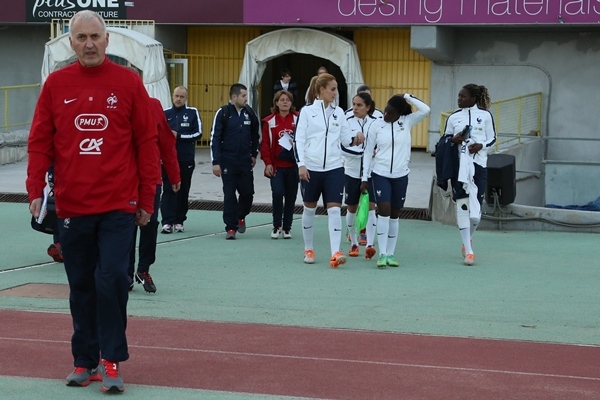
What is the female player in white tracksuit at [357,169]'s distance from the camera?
1279 centimetres

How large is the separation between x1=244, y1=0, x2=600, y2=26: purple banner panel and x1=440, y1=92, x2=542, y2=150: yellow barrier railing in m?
1.75

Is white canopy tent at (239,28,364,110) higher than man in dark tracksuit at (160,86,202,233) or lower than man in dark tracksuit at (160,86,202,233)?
higher

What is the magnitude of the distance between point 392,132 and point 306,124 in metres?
0.91

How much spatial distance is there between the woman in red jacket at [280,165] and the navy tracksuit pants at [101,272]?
790cm

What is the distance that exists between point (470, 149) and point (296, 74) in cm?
1777

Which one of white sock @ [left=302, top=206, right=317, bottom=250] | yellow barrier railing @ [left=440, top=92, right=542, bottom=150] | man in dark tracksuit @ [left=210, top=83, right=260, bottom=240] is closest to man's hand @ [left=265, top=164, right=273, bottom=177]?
man in dark tracksuit @ [left=210, top=83, right=260, bottom=240]

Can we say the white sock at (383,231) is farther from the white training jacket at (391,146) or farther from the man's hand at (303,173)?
the man's hand at (303,173)

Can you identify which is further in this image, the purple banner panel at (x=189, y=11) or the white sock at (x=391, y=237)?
the purple banner panel at (x=189, y=11)

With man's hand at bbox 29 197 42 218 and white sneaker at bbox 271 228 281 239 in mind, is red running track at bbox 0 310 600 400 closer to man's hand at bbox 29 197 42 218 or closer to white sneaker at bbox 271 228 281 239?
man's hand at bbox 29 197 42 218

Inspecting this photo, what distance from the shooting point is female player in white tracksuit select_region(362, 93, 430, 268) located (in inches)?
468

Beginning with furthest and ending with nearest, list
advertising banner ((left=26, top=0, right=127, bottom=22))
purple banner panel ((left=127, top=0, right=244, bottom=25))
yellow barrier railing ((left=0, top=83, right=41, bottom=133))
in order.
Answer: yellow barrier railing ((left=0, top=83, right=41, bottom=133))
advertising banner ((left=26, top=0, right=127, bottom=22))
purple banner panel ((left=127, top=0, right=244, bottom=25))

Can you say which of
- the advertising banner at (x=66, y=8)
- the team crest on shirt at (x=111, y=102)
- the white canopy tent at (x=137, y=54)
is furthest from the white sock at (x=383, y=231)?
the advertising banner at (x=66, y=8)

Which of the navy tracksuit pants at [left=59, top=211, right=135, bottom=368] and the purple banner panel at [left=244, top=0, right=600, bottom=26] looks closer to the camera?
the navy tracksuit pants at [left=59, top=211, right=135, bottom=368]

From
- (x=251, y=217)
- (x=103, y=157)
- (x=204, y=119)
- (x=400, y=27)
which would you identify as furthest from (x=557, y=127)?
(x=103, y=157)
